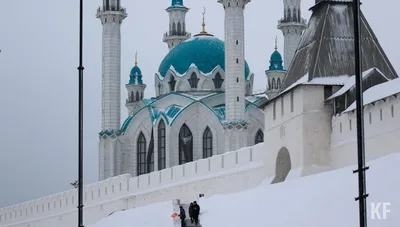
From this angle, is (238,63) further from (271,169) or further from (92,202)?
(271,169)

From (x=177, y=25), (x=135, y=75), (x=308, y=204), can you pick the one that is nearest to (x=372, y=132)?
(x=308, y=204)

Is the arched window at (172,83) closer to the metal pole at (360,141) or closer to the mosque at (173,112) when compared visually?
the mosque at (173,112)

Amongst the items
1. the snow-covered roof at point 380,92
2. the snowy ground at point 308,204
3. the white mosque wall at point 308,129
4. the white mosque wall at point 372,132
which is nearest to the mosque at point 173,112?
the white mosque wall at point 308,129

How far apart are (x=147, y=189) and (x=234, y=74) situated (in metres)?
8.33

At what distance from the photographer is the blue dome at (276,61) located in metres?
59.0

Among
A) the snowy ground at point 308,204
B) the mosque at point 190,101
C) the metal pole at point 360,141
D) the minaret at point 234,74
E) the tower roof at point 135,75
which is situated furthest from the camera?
the tower roof at point 135,75

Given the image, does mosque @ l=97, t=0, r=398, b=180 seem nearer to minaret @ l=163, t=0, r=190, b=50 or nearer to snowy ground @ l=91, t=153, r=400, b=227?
minaret @ l=163, t=0, r=190, b=50

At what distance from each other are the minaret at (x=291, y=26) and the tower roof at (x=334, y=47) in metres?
23.4

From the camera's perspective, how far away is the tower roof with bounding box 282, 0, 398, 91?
3003cm

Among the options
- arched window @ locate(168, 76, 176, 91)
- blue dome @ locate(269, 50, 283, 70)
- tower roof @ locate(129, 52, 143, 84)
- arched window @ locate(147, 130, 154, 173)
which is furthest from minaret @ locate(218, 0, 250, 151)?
tower roof @ locate(129, 52, 143, 84)

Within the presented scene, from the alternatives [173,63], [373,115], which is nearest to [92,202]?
[173,63]

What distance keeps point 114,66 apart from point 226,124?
7746 millimetres

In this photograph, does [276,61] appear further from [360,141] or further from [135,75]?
[360,141]

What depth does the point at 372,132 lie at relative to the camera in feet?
82.4
